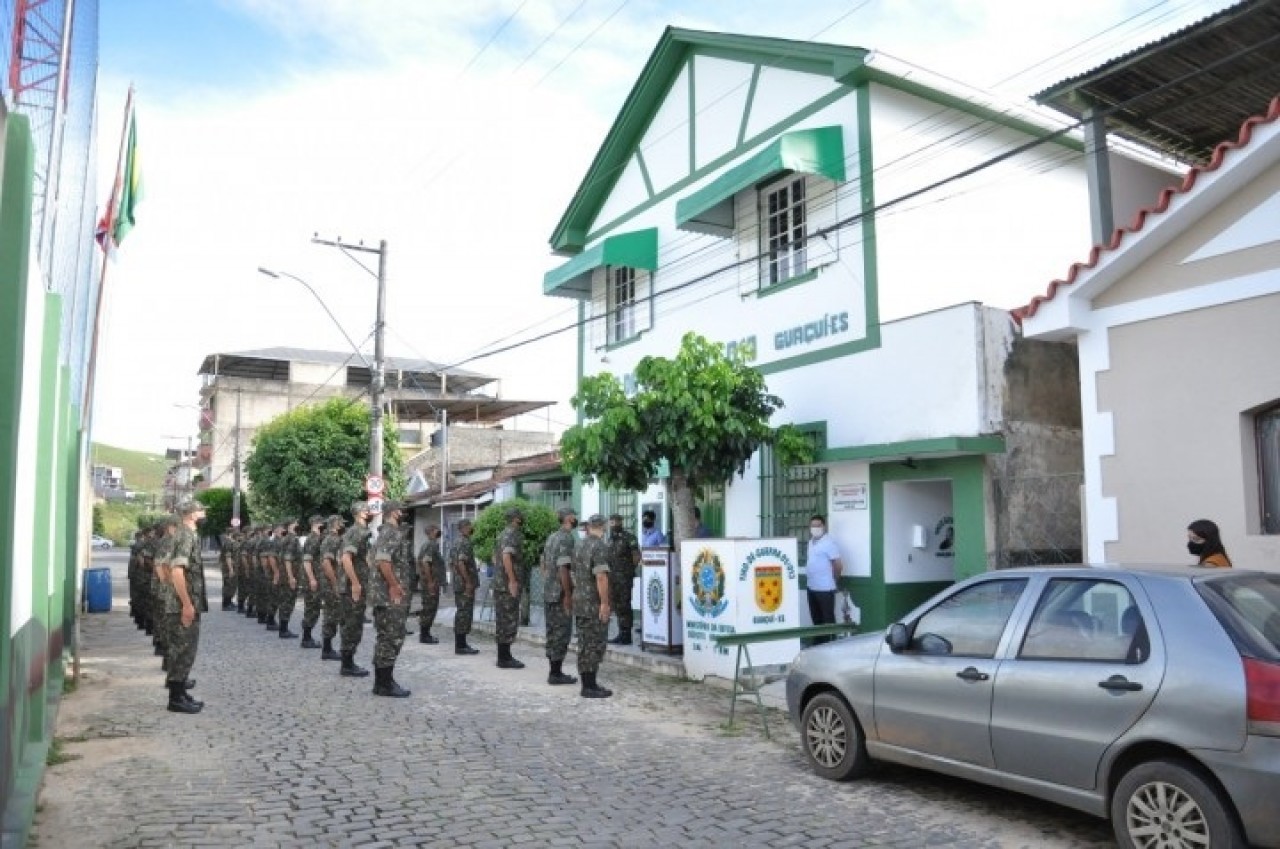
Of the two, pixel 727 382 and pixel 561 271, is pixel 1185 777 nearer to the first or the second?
pixel 727 382

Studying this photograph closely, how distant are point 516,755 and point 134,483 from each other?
179m

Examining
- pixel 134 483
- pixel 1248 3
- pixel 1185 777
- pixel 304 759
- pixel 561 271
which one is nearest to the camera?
pixel 1185 777

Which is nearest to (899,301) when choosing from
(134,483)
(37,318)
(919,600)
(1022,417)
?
(1022,417)

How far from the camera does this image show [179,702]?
8852mm

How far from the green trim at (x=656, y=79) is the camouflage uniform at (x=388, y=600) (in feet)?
25.4

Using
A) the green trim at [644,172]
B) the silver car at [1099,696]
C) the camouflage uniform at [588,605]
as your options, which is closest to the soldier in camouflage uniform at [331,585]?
the camouflage uniform at [588,605]

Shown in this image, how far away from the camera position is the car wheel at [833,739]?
20.6 feet

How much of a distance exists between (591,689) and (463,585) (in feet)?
14.2

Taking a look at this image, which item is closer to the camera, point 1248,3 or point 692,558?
point 1248,3

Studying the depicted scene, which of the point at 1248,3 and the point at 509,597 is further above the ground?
the point at 1248,3

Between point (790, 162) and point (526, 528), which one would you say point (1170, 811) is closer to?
point (790, 162)

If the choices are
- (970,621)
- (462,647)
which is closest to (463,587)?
(462,647)

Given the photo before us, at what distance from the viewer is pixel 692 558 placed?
425 inches

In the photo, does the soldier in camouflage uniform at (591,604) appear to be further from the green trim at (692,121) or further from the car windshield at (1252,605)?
the green trim at (692,121)
